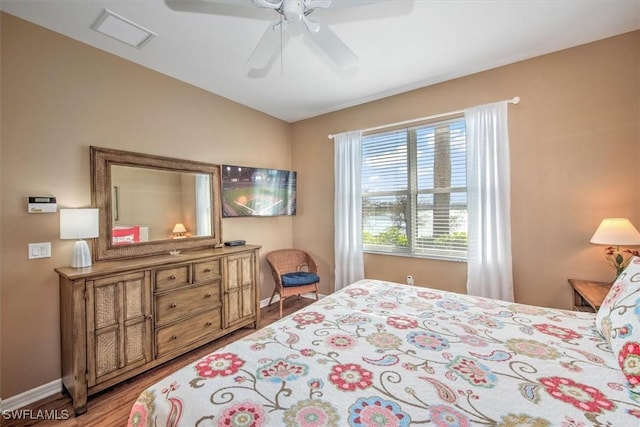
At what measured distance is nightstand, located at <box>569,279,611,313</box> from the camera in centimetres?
189

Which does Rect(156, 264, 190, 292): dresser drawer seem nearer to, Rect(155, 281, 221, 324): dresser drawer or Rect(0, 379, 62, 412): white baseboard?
Rect(155, 281, 221, 324): dresser drawer

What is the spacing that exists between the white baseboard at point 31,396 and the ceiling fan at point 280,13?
2845 mm

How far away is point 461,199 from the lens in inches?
115

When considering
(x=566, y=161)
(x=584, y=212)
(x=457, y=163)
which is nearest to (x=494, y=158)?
(x=457, y=163)

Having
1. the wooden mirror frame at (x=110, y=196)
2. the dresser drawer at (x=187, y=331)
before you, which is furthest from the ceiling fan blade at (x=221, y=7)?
the dresser drawer at (x=187, y=331)

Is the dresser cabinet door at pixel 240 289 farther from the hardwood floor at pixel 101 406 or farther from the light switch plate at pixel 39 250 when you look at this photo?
the light switch plate at pixel 39 250

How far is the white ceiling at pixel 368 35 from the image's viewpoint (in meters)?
1.88

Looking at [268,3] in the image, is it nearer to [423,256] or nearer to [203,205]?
[203,205]

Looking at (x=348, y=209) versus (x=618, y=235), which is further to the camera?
(x=348, y=209)

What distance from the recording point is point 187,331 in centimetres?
242

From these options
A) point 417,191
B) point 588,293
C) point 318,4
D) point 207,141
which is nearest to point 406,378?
point 318,4

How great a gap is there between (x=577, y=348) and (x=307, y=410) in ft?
Result: 4.14

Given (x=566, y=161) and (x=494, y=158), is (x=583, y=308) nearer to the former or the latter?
(x=566, y=161)

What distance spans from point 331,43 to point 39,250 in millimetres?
2587
